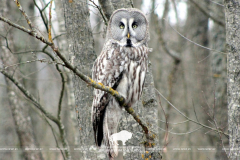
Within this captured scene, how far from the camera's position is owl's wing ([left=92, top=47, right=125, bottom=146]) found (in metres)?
3.93

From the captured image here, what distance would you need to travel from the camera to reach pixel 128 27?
4285 millimetres

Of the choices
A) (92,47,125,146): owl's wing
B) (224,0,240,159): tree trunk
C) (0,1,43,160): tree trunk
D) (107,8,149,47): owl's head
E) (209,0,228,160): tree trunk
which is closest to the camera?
(224,0,240,159): tree trunk

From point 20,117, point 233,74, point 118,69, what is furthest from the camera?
point 20,117

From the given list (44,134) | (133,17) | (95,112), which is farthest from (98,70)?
(44,134)

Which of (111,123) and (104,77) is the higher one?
(104,77)

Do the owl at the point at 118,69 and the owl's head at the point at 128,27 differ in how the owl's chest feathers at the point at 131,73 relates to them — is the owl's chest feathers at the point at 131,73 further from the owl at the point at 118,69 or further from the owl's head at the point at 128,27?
the owl's head at the point at 128,27

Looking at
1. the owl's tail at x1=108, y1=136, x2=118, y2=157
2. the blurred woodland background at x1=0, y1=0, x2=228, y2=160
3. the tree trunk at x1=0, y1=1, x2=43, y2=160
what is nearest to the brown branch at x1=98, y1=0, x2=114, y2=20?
the blurred woodland background at x1=0, y1=0, x2=228, y2=160

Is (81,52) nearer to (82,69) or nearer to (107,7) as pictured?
(82,69)

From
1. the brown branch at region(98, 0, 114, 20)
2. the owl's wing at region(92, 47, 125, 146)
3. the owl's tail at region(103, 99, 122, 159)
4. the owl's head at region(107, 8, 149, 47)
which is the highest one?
the brown branch at region(98, 0, 114, 20)

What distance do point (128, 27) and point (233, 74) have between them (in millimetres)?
1609

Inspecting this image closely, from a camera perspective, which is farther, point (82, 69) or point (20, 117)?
point (20, 117)

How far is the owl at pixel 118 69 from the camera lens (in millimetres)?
3949

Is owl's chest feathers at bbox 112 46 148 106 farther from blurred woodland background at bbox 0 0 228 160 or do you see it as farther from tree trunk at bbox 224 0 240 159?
tree trunk at bbox 224 0 240 159

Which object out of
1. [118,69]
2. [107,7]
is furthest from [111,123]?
[107,7]
